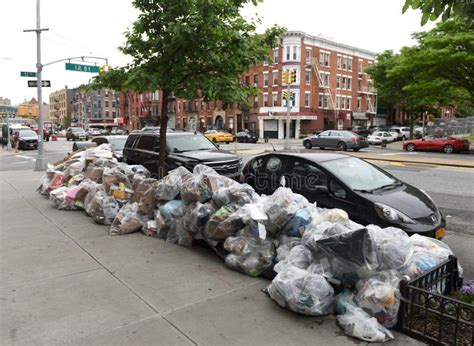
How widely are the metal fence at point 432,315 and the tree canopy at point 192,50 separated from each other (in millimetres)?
5215

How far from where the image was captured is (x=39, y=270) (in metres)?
4.86

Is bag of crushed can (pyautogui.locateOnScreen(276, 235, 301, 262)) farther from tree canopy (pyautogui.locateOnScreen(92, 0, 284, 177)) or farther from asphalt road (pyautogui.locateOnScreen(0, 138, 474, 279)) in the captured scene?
tree canopy (pyautogui.locateOnScreen(92, 0, 284, 177))

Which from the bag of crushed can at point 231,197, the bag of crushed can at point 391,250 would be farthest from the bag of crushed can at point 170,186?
the bag of crushed can at point 391,250

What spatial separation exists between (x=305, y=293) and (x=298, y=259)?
1.53 feet

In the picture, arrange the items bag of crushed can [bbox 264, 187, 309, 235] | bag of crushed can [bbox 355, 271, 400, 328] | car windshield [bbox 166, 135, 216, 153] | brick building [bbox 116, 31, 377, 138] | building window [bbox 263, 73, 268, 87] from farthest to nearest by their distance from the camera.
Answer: building window [bbox 263, 73, 268, 87] < brick building [bbox 116, 31, 377, 138] < car windshield [bbox 166, 135, 216, 153] < bag of crushed can [bbox 264, 187, 309, 235] < bag of crushed can [bbox 355, 271, 400, 328]

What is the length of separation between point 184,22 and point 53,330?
19.0 feet

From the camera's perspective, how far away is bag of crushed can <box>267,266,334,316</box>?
143 inches

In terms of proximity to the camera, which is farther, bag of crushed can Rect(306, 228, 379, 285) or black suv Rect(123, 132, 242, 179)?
black suv Rect(123, 132, 242, 179)

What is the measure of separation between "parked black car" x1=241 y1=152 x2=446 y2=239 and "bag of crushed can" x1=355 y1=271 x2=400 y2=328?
1.85 m

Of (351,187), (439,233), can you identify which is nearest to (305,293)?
(351,187)

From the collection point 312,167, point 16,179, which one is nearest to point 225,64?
point 312,167

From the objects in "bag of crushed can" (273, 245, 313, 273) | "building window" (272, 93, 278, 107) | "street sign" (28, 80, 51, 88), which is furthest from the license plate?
"building window" (272, 93, 278, 107)

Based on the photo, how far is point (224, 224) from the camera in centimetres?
499

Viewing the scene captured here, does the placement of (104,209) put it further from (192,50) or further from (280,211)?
(280,211)
